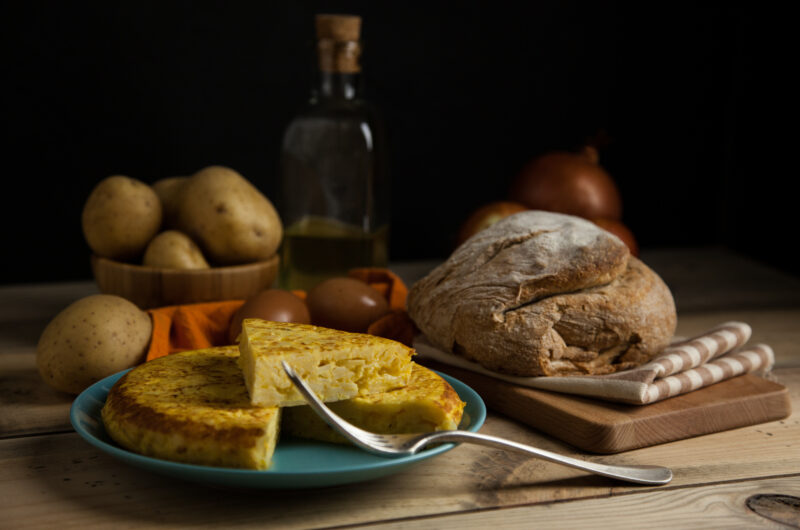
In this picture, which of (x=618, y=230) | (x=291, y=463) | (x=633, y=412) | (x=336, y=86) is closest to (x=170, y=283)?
(x=336, y=86)

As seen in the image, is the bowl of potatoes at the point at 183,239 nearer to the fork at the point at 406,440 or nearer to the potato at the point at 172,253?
the potato at the point at 172,253

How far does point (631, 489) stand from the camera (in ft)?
3.15

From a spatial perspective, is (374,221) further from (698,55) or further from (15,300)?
(698,55)

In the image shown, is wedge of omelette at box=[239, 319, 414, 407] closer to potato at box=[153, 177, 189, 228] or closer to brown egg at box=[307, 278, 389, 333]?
brown egg at box=[307, 278, 389, 333]

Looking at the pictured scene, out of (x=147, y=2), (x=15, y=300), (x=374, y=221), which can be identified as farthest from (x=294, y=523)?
(x=147, y=2)

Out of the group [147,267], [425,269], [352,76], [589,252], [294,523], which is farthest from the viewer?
[425,269]

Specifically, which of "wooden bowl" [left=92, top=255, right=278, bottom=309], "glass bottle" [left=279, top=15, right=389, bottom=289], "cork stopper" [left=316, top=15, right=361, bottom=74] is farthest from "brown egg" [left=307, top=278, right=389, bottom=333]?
"cork stopper" [left=316, top=15, right=361, bottom=74]

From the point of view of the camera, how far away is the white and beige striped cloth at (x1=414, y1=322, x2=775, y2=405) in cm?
112

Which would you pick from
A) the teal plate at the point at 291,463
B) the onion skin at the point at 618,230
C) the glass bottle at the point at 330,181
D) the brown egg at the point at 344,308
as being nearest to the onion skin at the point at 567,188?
the onion skin at the point at 618,230

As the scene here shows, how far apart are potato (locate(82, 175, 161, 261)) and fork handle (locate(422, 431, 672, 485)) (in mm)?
836

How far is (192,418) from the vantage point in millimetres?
890

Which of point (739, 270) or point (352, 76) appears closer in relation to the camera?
point (352, 76)

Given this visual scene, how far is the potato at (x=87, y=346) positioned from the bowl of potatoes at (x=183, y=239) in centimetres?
22

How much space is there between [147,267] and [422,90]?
984 millimetres
